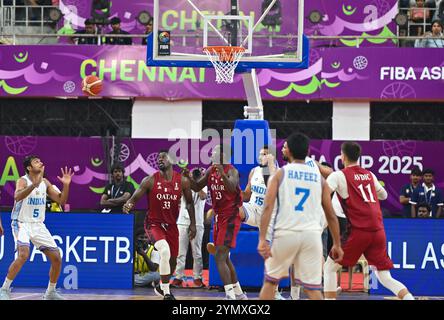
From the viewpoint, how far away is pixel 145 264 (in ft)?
53.6

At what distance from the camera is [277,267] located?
9.85 meters

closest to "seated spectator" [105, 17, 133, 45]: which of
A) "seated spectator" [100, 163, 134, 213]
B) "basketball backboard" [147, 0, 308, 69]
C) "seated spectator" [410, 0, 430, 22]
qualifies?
"seated spectator" [100, 163, 134, 213]

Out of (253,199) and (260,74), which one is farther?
(260,74)

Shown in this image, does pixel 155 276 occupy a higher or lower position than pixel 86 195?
lower

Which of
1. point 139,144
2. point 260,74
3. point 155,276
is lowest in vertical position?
point 155,276

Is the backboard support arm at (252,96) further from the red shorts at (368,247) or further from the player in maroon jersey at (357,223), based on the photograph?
the red shorts at (368,247)

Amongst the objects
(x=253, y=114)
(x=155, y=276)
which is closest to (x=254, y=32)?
(x=253, y=114)

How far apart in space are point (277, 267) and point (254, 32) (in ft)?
20.2

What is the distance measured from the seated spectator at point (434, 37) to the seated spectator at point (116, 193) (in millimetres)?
7476

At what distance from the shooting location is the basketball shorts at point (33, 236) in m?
13.8

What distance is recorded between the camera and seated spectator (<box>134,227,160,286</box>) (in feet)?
52.6

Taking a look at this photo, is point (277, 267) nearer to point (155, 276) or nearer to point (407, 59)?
point (155, 276)

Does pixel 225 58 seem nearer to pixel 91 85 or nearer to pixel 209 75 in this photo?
pixel 91 85

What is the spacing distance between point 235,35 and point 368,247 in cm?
507
